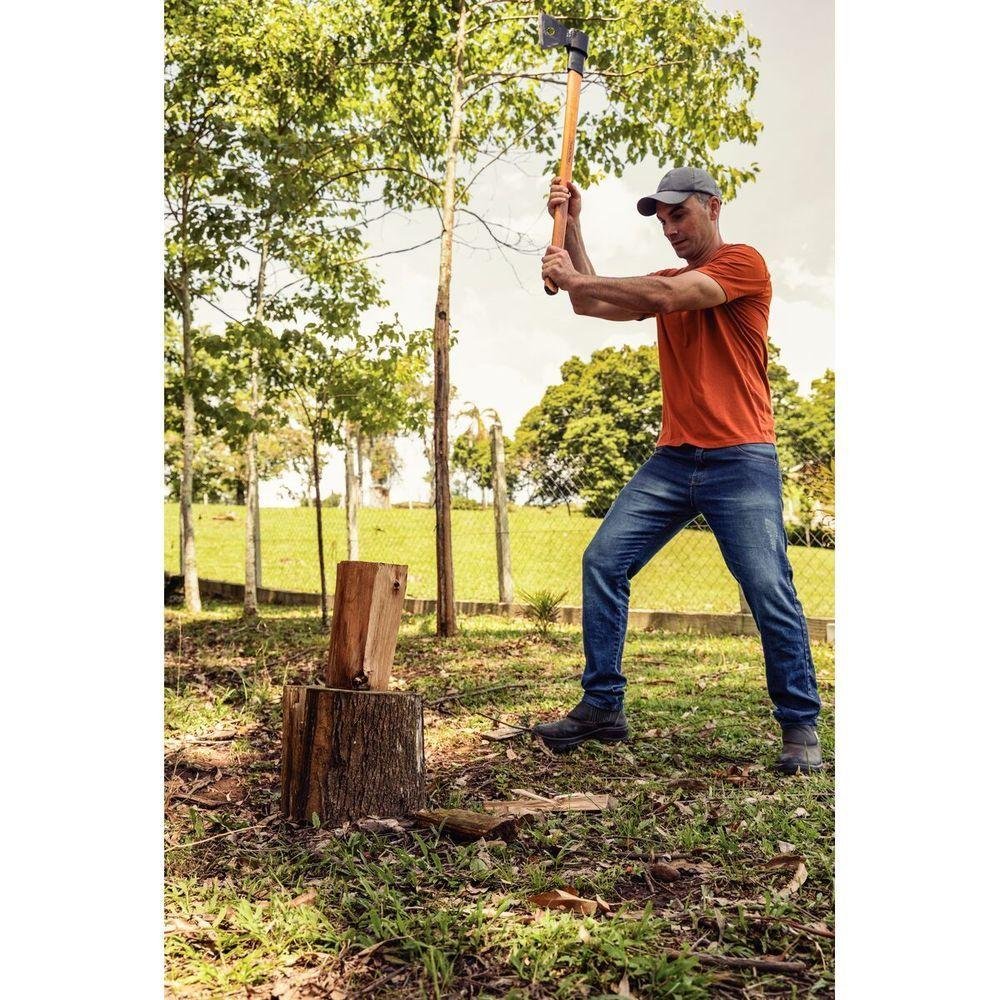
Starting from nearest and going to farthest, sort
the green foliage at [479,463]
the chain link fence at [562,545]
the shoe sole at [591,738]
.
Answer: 1. the shoe sole at [591,738]
2. the chain link fence at [562,545]
3. the green foliage at [479,463]

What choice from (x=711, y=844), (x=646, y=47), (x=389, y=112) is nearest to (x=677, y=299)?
(x=711, y=844)

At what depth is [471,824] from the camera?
1.86 meters

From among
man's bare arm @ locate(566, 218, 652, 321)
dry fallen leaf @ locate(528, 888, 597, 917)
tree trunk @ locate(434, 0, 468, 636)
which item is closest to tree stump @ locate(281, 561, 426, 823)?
dry fallen leaf @ locate(528, 888, 597, 917)

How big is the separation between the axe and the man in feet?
0.13

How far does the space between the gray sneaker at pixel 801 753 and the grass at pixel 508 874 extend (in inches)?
1.9

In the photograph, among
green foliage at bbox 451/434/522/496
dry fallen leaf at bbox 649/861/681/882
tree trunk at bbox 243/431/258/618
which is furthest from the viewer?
green foliage at bbox 451/434/522/496

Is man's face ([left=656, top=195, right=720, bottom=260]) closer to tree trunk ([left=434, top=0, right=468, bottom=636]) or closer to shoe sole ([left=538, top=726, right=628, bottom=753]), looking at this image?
shoe sole ([left=538, top=726, right=628, bottom=753])

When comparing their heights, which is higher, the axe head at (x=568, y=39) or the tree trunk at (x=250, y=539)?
the axe head at (x=568, y=39)

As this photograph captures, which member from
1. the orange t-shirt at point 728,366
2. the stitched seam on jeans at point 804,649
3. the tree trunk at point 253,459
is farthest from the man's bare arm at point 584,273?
the tree trunk at point 253,459

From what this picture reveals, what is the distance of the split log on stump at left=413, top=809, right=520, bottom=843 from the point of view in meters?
1.85

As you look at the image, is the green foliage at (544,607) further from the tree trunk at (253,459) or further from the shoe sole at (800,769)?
the shoe sole at (800,769)

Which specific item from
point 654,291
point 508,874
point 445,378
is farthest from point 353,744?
point 445,378
